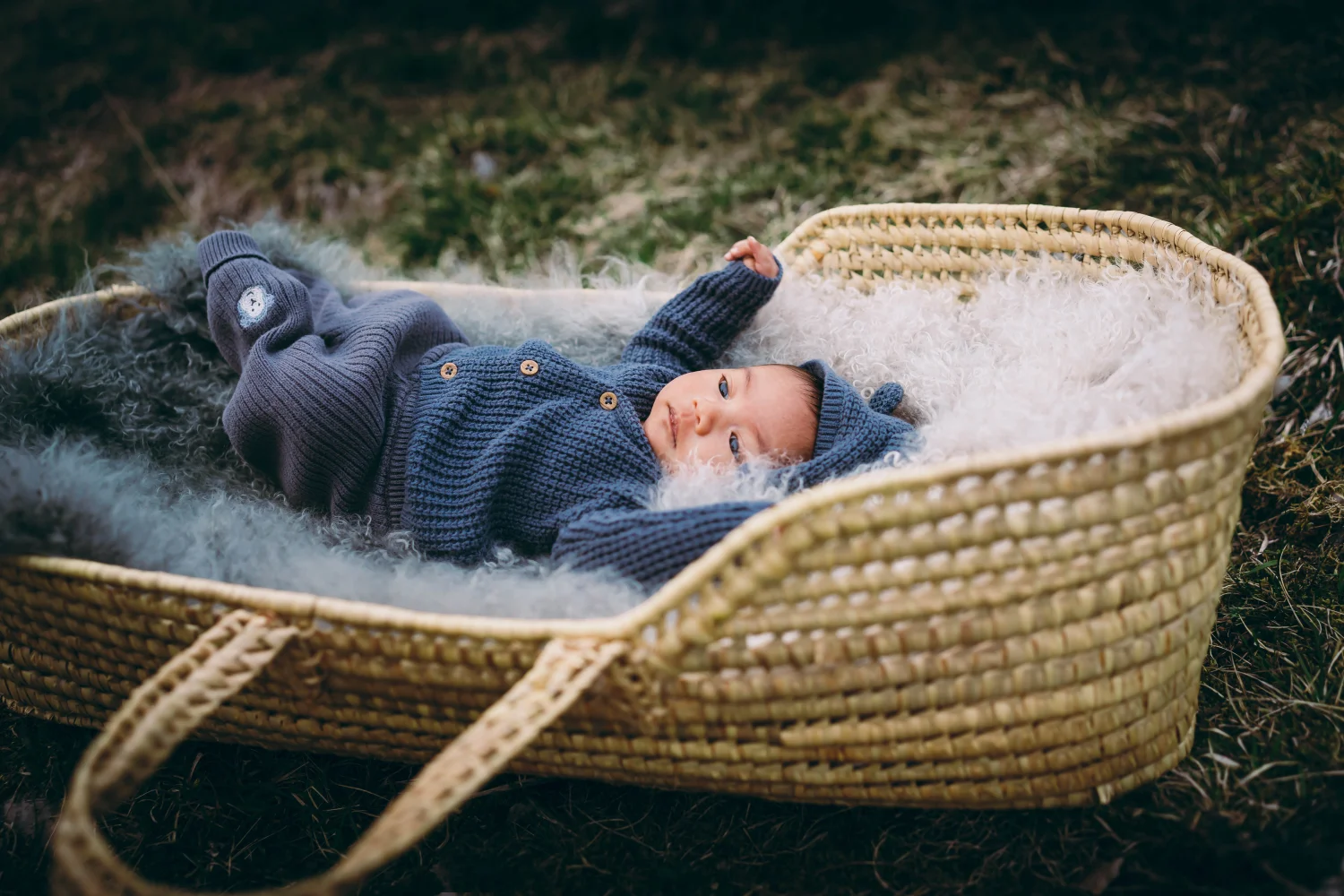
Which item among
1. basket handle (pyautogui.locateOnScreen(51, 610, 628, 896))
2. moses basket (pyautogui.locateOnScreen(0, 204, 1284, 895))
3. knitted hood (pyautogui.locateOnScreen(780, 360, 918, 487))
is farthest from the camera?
knitted hood (pyautogui.locateOnScreen(780, 360, 918, 487))

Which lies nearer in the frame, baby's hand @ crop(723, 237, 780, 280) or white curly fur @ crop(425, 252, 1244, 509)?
white curly fur @ crop(425, 252, 1244, 509)

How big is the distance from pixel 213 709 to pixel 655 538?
2.36 ft

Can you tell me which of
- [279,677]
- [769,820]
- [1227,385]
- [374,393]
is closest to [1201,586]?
[1227,385]

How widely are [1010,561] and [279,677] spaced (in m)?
1.17

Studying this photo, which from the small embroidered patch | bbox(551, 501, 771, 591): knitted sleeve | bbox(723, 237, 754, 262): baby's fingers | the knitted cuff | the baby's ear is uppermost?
the knitted cuff

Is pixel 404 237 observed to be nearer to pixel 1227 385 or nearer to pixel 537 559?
pixel 537 559

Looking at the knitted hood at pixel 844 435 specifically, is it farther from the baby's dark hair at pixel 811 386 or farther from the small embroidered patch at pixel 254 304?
the small embroidered patch at pixel 254 304

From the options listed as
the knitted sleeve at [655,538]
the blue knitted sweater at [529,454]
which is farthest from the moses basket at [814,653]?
the blue knitted sweater at [529,454]

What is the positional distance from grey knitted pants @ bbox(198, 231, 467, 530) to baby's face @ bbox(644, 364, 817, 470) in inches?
23.5

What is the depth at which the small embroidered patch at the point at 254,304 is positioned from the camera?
81.3 inches

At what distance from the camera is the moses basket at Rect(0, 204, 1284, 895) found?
1193 millimetres

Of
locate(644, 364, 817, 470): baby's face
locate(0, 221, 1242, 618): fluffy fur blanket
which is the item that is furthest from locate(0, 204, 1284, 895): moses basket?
locate(644, 364, 817, 470): baby's face

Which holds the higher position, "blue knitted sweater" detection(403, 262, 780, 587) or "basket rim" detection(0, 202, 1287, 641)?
"basket rim" detection(0, 202, 1287, 641)

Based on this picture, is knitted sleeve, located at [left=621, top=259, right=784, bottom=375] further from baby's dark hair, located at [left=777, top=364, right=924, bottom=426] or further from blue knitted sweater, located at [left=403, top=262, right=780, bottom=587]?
baby's dark hair, located at [left=777, top=364, right=924, bottom=426]
